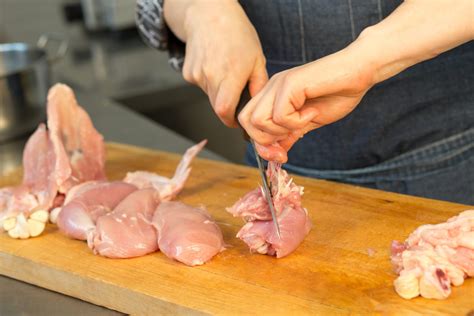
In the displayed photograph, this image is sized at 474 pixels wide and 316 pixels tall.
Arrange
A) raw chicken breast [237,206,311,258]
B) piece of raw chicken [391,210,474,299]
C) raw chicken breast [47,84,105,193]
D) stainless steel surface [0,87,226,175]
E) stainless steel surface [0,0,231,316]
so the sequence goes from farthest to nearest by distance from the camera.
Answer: stainless steel surface [0,87,226,175] → raw chicken breast [47,84,105,193] → stainless steel surface [0,0,231,316] → raw chicken breast [237,206,311,258] → piece of raw chicken [391,210,474,299]

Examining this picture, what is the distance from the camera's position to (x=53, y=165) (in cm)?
211

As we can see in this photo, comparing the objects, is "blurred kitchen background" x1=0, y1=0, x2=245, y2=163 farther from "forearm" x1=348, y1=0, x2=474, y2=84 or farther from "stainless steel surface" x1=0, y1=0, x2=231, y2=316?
"forearm" x1=348, y1=0, x2=474, y2=84

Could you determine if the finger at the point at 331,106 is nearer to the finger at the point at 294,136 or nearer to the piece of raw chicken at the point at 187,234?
the finger at the point at 294,136

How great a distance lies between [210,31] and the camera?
6.45 feet

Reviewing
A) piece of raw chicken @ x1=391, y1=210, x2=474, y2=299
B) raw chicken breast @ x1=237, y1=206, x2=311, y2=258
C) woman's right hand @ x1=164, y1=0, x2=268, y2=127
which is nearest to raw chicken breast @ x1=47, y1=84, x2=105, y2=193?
woman's right hand @ x1=164, y1=0, x2=268, y2=127

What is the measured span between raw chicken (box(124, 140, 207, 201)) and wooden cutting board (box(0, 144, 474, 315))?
5 centimetres

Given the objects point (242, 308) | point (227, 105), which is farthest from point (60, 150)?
point (242, 308)

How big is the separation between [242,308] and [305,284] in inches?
5.6

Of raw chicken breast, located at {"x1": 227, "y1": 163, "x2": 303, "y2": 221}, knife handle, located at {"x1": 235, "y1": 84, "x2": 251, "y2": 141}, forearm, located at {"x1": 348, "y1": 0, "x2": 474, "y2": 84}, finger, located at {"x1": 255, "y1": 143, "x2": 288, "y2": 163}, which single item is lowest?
raw chicken breast, located at {"x1": 227, "y1": 163, "x2": 303, "y2": 221}

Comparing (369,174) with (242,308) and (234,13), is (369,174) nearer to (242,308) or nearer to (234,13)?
(234,13)

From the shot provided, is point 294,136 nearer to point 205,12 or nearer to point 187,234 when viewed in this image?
point 187,234

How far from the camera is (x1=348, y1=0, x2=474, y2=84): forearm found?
1.51 metres

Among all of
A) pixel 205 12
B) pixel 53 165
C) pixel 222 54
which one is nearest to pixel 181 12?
pixel 205 12

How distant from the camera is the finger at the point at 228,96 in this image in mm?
1856
